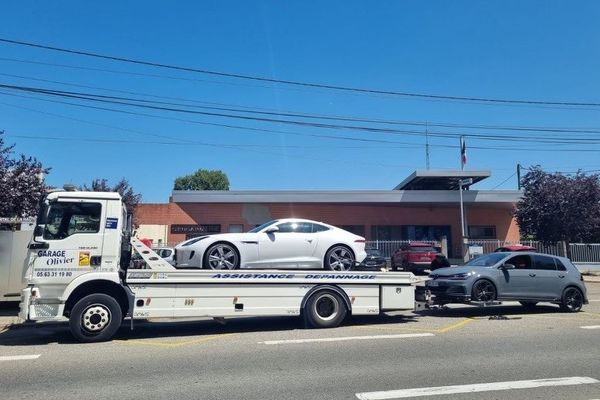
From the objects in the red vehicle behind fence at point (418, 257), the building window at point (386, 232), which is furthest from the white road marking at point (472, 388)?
the building window at point (386, 232)

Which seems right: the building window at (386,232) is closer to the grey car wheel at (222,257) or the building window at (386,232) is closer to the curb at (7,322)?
the grey car wheel at (222,257)

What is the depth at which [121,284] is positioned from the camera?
963cm

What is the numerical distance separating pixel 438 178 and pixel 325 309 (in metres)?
25.7

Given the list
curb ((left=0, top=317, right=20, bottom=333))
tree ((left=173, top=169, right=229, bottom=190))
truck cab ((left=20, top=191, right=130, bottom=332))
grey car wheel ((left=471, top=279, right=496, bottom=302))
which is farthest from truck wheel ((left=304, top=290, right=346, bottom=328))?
tree ((left=173, top=169, right=229, bottom=190))

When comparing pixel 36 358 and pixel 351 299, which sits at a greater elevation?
pixel 351 299

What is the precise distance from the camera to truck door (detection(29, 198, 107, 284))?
9.29 m

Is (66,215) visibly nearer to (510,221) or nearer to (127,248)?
(127,248)

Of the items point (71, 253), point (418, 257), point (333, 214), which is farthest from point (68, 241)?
point (333, 214)

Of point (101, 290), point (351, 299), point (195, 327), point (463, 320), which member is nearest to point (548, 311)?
point (463, 320)

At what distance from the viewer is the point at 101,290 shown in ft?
31.7

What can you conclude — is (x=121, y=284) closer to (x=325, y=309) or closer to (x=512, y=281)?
(x=325, y=309)

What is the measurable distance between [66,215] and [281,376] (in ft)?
18.2

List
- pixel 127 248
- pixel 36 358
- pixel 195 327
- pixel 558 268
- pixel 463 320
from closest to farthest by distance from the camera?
pixel 36 358 < pixel 127 248 < pixel 195 327 < pixel 463 320 < pixel 558 268

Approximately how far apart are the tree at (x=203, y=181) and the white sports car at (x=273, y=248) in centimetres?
6260
